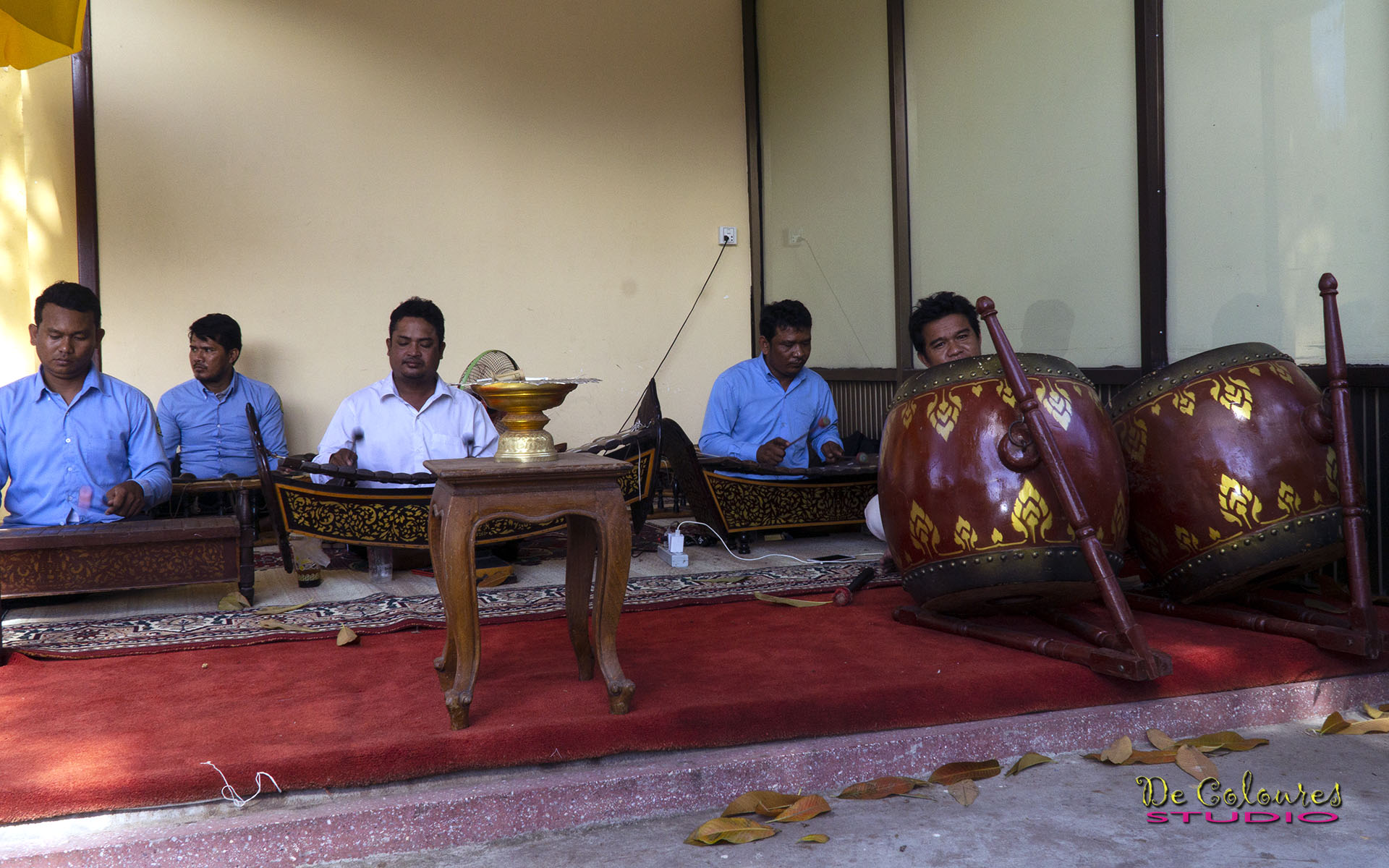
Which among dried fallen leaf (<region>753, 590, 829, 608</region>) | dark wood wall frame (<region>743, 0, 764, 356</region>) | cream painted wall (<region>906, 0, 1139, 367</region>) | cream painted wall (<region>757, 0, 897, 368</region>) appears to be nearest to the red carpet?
dried fallen leaf (<region>753, 590, 829, 608</region>)

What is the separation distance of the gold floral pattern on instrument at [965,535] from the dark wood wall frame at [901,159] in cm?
346

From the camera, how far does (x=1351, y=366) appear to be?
3.72m

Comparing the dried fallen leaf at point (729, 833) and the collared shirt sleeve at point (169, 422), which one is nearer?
the dried fallen leaf at point (729, 833)

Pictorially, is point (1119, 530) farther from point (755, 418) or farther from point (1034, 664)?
point (755, 418)

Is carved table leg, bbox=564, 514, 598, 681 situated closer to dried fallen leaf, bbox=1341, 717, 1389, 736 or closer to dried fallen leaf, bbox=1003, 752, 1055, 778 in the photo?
dried fallen leaf, bbox=1003, 752, 1055, 778

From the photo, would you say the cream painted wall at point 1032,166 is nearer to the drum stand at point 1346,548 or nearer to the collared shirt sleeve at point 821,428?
the collared shirt sleeve at point 821,428

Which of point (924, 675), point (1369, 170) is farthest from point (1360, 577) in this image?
point (1369, 170)

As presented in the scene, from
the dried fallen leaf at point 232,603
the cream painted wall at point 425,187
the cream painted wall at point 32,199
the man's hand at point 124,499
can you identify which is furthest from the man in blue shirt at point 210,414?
the dried fallen leaf at point 232,603

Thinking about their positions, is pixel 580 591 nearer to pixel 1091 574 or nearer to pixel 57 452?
pixel 1091 574

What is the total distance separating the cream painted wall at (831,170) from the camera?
21.9 ft

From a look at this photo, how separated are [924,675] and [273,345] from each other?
5.57 meters

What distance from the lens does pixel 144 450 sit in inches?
171

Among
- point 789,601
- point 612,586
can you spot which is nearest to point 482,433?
point 789,601

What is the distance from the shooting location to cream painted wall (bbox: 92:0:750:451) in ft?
22.0
